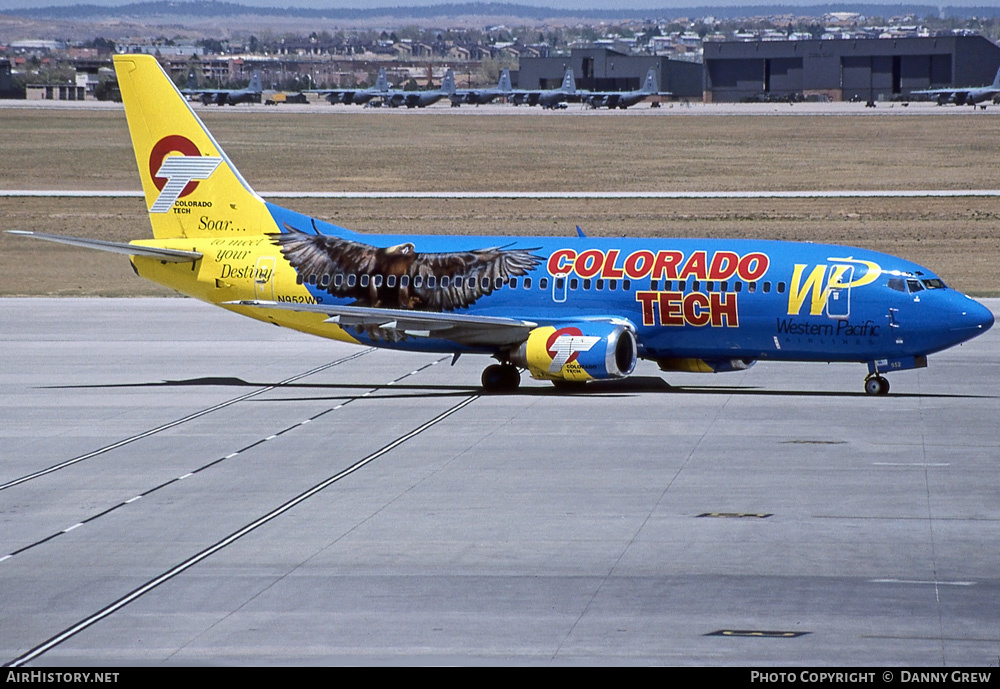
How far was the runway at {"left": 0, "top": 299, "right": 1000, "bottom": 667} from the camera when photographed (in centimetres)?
1986

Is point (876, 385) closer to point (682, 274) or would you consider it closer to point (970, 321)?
point (970, 321)

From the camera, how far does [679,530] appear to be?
25.8 metres

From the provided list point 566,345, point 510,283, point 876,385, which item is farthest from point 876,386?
point 510,283

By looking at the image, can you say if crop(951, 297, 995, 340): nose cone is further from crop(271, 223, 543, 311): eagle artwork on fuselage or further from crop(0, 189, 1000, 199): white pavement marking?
crop(0, 189, 1000, 199): white pavement marking

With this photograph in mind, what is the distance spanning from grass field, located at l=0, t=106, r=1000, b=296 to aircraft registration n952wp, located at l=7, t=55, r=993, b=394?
922 inches

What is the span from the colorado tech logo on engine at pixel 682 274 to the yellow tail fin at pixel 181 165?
10.8 m

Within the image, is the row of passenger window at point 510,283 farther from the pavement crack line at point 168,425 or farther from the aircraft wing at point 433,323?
the pavement crack line at point 168,425

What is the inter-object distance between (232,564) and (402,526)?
364 centimetres

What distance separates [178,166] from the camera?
44.7 m

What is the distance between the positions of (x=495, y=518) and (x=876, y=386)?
16.8 meters

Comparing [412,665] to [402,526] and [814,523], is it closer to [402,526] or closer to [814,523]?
[402,526]

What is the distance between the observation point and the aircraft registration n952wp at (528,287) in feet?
127

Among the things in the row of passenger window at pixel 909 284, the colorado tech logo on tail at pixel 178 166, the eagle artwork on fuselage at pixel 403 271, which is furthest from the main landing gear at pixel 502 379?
the colorado tech logo on tail at pixel 178 166
